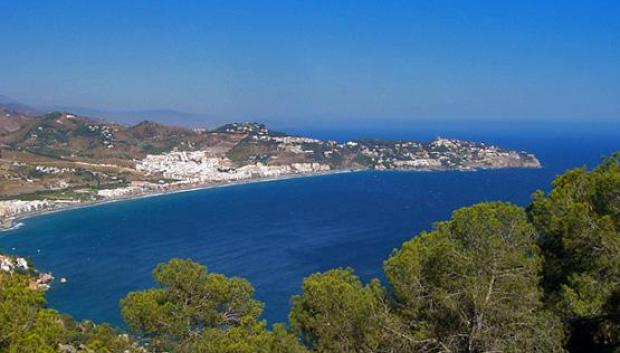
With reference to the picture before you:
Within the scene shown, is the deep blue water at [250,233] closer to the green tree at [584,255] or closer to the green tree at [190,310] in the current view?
the green tree at [190,310]

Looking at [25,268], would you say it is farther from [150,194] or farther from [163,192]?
[163,192]

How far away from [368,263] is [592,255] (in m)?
35.6

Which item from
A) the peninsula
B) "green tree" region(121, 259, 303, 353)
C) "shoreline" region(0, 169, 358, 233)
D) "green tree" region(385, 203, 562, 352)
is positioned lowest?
"shoreline" region(0, 169, 358, 233)

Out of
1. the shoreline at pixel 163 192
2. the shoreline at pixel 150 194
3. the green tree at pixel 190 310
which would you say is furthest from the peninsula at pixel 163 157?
the green tree at pixel 190 310

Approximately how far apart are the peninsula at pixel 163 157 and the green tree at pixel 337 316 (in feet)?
255

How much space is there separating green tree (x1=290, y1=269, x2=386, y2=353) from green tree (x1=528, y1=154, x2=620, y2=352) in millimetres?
3355

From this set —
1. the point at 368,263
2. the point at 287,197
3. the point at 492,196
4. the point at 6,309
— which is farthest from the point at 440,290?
the point at 287,197

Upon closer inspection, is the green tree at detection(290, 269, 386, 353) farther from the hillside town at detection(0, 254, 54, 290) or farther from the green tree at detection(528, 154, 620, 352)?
the hillside town at detection(0, 254, 54, 290)

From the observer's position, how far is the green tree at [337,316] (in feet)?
29.0

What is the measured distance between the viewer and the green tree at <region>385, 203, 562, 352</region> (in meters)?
7.97

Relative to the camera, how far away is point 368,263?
45.1 metres

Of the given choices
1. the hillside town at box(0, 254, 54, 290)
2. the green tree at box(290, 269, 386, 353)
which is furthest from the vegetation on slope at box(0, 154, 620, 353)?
the hillside town at box(0, 254, 54, 290)

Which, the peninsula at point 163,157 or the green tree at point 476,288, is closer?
the green tree at point 476,288

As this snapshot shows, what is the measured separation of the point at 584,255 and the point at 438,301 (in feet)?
10.8
